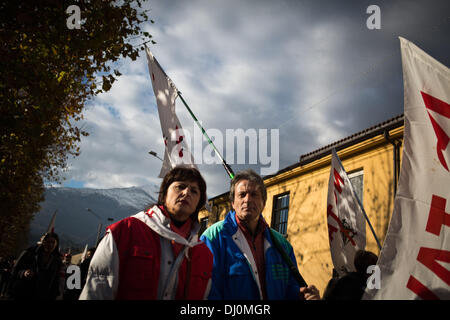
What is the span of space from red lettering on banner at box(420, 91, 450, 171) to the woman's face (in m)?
1.66

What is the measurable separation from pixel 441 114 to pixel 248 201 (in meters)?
1.63

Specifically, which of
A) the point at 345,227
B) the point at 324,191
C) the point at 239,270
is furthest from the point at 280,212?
the point at 239,270

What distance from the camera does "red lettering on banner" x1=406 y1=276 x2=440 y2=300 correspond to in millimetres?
1442

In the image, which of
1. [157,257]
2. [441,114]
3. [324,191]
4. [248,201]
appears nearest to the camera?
[441,114]

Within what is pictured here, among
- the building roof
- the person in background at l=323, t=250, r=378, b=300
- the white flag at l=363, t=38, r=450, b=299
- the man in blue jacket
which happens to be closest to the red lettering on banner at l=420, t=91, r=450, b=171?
the white flag at l=363, t=38, r=450, b=299

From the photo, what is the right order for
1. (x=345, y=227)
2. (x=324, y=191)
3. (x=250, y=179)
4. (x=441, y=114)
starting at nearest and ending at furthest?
1. (x=441, y=114)
2. (x=250, y=179)
3. (x=345, y=227)
4. (x=324, y=191)

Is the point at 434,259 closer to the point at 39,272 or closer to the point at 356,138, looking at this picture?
the point at 39,272

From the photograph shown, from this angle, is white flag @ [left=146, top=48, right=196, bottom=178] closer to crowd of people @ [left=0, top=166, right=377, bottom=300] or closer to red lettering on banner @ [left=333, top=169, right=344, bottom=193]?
crowd of people @ [left=0, top=166, right=377, bottom=300]

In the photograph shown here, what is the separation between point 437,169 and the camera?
1.65 metres

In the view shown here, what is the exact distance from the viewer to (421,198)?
1.60 metres

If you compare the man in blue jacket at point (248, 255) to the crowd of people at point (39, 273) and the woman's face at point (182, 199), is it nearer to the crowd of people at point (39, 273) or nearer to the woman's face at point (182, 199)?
the woman's face at point (182, 199)

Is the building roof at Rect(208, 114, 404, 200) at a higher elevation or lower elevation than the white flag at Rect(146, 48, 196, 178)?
higher

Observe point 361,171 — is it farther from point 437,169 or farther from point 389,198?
point 437,169
